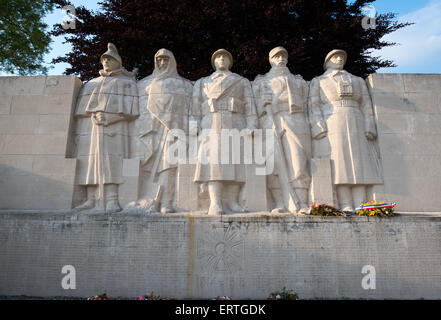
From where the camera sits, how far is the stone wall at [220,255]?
6523 mm

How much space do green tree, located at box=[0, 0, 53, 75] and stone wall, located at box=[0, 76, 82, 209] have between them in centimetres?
490

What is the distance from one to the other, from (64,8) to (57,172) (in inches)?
324

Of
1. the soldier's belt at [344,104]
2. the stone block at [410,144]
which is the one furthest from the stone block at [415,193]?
the soldier's belt at [344,104]

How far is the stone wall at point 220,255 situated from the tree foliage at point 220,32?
21.8 feet

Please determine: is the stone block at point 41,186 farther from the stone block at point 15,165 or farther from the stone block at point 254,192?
the stone block at point 254,192

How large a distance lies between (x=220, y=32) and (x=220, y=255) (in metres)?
8.64

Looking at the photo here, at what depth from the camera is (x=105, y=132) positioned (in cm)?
789

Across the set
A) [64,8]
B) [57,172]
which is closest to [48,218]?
[57,172]

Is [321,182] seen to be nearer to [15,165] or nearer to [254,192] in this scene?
[254,192]

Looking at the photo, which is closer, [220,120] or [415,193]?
[415,193]
